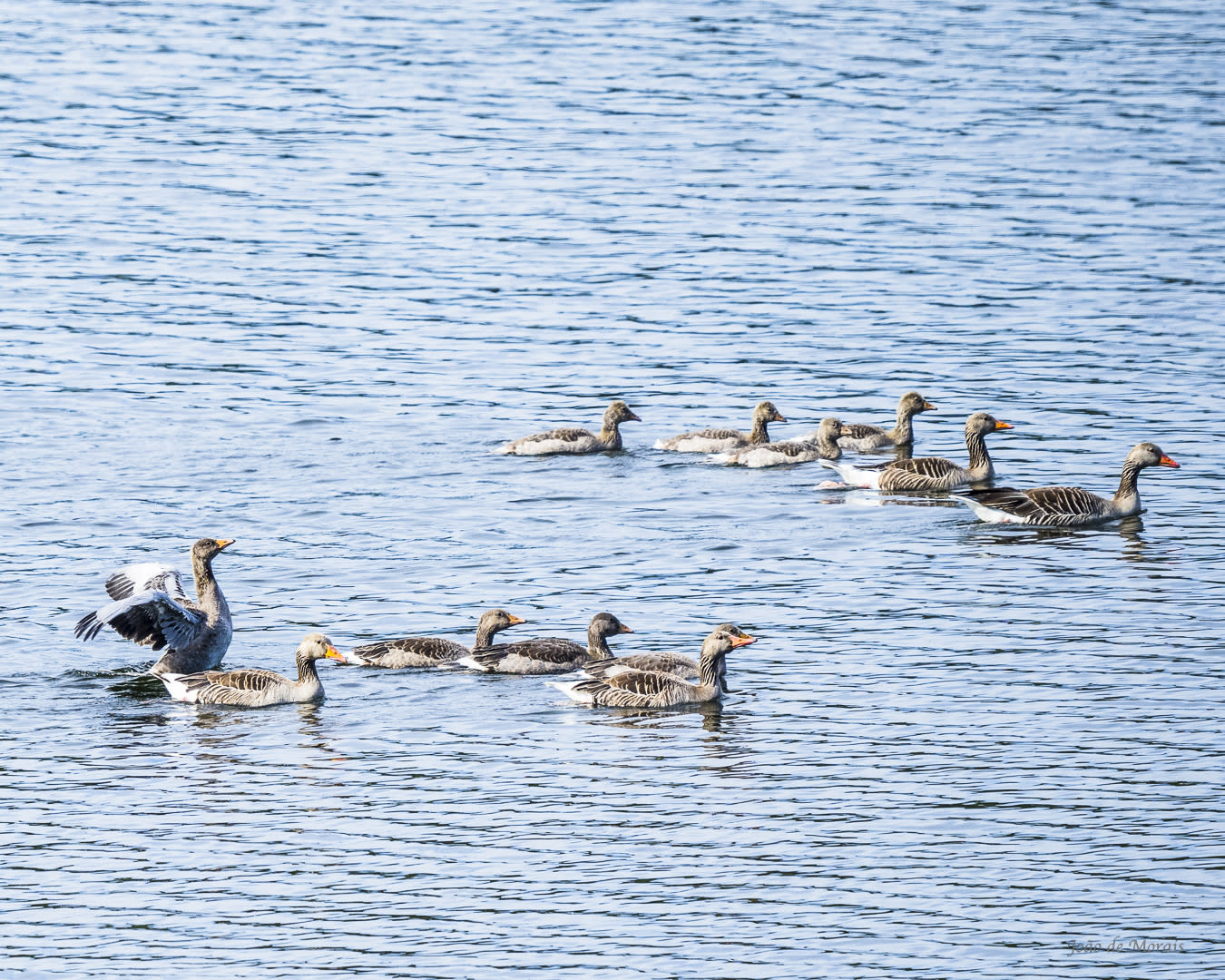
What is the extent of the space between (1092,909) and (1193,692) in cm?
579

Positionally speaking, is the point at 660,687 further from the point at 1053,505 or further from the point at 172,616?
the point at 1053,505

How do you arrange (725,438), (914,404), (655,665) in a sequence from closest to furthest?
(655,665), (725,438), (914,404)

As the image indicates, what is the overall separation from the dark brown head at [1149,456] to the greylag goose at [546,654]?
10.2 metres

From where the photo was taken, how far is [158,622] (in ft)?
→ 80.3

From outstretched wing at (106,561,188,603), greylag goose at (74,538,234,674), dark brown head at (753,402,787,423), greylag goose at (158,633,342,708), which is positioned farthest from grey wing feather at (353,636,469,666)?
dark brown head at (753,402,787,423)

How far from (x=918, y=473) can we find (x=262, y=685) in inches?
495

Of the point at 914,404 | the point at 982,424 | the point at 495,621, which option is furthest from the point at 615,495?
the point at 495,621

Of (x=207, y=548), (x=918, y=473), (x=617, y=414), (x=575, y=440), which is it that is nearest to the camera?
(x=207, y=548)

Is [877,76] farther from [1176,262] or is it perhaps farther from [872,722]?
[872,722]

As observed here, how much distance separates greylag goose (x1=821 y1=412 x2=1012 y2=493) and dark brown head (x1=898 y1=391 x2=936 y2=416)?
1830 mm

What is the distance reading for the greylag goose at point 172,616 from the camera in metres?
24.2

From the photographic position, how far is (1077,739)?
21672mm

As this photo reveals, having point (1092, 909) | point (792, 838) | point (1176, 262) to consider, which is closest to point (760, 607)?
point (792, 838)

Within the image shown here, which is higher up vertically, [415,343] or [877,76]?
[877,76]
